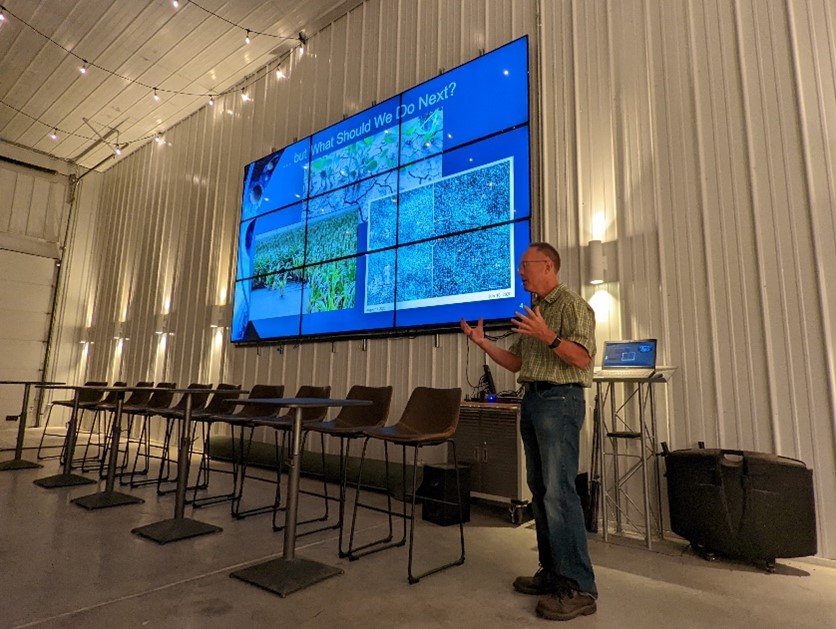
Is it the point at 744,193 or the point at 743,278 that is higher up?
the point at 744,193

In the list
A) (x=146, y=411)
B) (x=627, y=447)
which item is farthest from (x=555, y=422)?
(x=146, y=411)

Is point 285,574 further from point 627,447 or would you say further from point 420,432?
point 627,447

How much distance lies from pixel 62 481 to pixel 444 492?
3.70 metres

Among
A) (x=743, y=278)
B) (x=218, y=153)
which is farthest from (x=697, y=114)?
(x=218, y=153)

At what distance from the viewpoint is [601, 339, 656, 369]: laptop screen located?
321cm

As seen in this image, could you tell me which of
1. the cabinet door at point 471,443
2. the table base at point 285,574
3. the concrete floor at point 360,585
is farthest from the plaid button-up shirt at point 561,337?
the cabinet door at point 471,443

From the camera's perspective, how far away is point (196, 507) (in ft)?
13.0

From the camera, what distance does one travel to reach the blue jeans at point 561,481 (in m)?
2.12

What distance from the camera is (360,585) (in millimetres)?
2424

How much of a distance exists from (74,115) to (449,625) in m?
10.7

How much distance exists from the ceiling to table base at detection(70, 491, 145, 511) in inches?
227

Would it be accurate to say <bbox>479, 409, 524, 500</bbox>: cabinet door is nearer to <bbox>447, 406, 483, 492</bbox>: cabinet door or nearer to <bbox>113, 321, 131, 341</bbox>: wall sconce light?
<bbox>447, 406, 483, 492</bbox>: cabinet door

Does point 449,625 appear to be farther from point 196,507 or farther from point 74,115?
point 74,115

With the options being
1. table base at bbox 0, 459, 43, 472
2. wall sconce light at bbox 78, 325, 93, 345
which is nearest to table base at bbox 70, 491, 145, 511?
table base at bbox 0, 459, 43, 472
